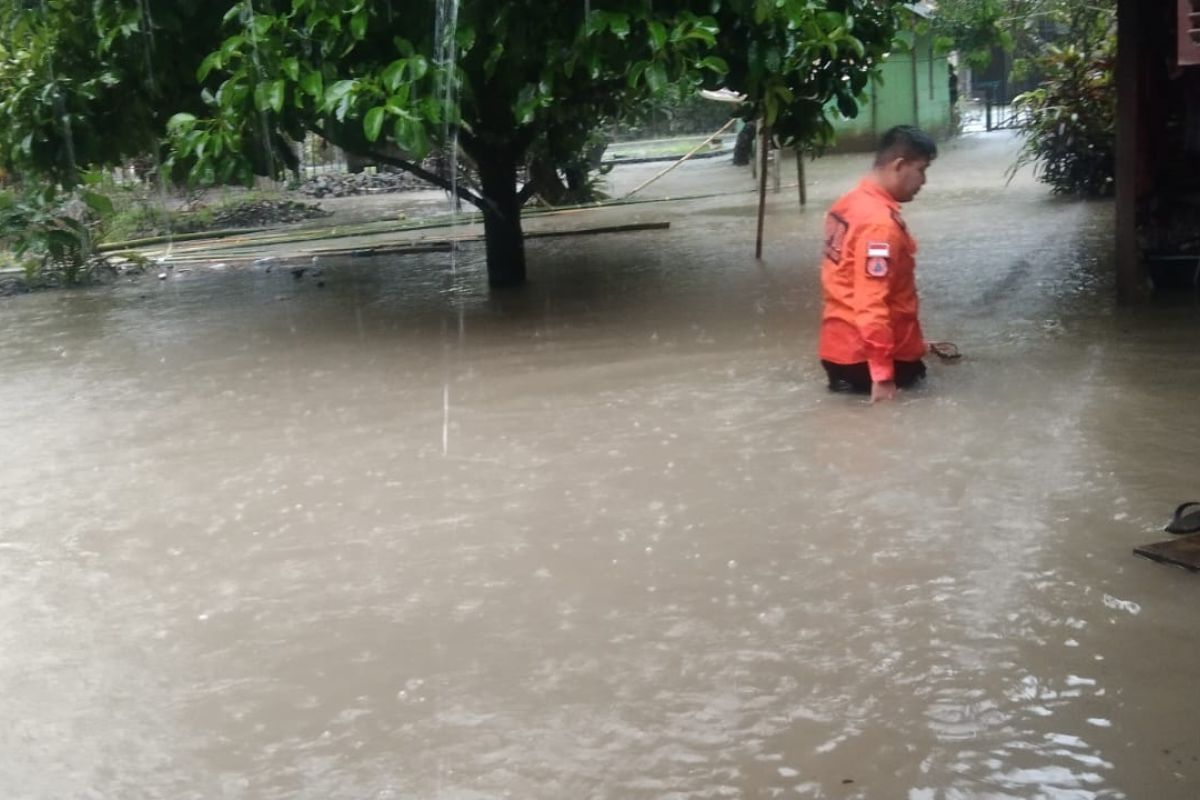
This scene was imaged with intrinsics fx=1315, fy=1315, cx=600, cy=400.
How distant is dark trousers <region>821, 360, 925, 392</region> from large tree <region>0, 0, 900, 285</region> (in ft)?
6.22

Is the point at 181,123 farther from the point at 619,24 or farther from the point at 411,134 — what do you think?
the point at 619,24

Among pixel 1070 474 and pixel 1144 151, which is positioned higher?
pixel 1144 151

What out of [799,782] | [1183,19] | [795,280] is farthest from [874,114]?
[799,782]

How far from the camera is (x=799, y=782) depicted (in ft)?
10.6

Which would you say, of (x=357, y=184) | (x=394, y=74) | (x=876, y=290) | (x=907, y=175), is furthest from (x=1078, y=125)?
(x=357, y=184)

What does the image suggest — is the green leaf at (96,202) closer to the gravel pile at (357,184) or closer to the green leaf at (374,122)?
the green leaf at (374,122)

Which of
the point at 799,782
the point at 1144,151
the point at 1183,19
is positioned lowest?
the point at 799,782

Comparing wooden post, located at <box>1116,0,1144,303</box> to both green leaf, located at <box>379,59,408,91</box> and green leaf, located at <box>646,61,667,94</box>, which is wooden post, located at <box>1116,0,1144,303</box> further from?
green leaf, located at <box>379,59,408,91</box>

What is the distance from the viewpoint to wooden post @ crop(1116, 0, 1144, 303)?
323 inches

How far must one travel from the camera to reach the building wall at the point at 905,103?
24562mm

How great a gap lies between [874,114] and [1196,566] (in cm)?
2166

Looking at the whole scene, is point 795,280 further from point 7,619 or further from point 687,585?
point 7,619

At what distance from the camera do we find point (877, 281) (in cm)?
624

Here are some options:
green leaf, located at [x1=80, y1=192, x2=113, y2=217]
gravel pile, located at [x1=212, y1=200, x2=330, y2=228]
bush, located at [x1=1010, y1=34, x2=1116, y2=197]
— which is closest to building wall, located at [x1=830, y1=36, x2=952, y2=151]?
bush, located at [x1=1010, y1=34, x2=1116, y2=197]
